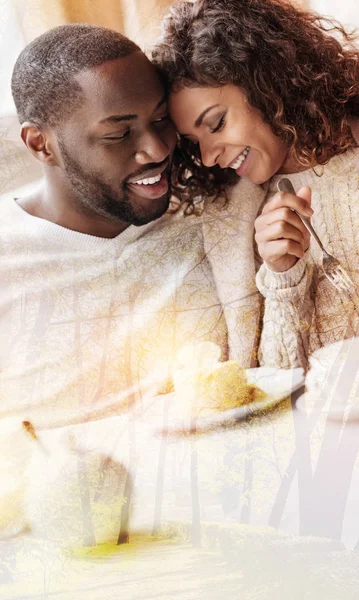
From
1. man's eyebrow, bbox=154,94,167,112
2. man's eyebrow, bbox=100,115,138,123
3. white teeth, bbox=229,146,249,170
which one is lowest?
white teeth, bbox=229,146,249,170

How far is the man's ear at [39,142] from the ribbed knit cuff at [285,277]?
349 millimetres

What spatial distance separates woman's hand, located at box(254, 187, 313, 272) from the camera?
1.06m

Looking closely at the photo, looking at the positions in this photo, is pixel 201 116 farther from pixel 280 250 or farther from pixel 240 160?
pixel 280 250

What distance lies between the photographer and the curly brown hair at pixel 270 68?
3.53ft

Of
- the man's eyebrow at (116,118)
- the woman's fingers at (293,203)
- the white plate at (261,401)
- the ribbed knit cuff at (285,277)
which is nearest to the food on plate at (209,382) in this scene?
the white plate at (261,401)

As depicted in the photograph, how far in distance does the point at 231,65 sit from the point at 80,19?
23 cm

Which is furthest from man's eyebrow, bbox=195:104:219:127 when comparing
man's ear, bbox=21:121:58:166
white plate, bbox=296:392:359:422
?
white plate, bbox=296:392:359:422

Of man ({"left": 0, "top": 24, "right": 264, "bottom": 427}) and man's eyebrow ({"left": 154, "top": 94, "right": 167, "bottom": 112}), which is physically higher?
man's eyebrow ({"left": 154, "top": 94, "right": 167, "bottom": 112})

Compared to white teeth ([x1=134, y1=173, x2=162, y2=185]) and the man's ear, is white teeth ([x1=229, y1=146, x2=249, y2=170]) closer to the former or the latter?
white teeth ([x1=134, y1=173, x2=162, y2=185])

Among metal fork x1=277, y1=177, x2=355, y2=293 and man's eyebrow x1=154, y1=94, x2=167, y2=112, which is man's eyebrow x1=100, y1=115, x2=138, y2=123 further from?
metal fork x1=277, y1=177, x2=355, y2=293

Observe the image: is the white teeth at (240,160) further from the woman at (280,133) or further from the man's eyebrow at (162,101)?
the man's eyebrow at (162,101)

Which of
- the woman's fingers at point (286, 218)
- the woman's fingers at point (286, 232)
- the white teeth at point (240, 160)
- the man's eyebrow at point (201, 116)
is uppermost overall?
the man's eyebrow at point (201, 116)

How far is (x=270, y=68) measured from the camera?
1099 millimetres

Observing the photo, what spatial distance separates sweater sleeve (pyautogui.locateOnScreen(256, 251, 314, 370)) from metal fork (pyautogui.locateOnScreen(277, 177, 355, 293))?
0.03 m
